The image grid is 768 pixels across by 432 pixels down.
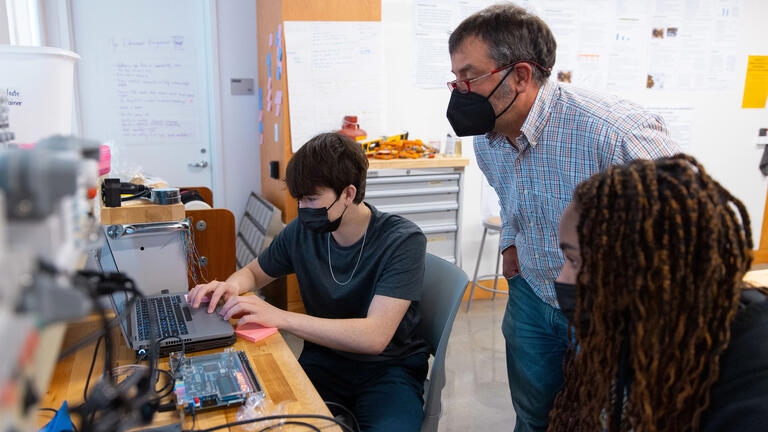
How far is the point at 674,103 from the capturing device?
12.5 feet

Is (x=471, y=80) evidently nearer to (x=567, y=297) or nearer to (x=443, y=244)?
(x=567, y=297)

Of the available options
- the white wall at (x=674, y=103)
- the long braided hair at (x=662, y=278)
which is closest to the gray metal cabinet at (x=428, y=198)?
the white wall at (x=674, y=103)

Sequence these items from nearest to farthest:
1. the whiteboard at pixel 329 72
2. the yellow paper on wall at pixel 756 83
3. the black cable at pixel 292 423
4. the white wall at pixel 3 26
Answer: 1. the black cable at pixel 292 423
2. the white wall at pixel 3 26
3. the whiteboard at pixel 329 72
4. the yellow paper on wall at pixel 756 83

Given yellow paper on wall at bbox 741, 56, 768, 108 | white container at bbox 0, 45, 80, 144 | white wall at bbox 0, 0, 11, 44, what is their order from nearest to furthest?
1. white container at bbox 0, 45, 80, 144
2. white wall at bbox 0, 0, 11, 44
3. yellow paper on wall at bbox 741, 56, 768, 108

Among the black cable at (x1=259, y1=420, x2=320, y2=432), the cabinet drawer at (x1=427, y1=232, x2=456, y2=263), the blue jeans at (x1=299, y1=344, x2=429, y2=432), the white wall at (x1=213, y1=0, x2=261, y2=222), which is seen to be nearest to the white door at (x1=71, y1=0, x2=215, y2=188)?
the white wall at (x1=213, y1=0, x2=261, y2=222)

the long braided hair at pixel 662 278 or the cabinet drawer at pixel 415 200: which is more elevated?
the long braided hair at pixel 662 278

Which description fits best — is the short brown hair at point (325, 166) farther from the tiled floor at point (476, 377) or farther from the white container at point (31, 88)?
the tiled floor at point (476, 377)

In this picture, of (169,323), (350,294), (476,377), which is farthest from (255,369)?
(476,377)

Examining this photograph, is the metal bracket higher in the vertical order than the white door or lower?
lower

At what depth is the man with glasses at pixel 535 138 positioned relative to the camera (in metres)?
1.40

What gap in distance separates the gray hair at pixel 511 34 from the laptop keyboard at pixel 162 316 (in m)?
1.05

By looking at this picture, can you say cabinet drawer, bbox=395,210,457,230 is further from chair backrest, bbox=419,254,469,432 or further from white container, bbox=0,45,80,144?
white container, bbox=0,45,80,144

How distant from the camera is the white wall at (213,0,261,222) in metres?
3.44

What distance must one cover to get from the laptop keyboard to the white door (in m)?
2.02
